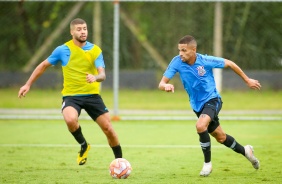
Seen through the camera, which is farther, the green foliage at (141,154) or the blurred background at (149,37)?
the blurred background at (149,37)

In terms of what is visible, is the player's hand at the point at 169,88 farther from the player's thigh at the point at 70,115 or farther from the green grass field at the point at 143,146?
the player's thigh at the point at 70,115

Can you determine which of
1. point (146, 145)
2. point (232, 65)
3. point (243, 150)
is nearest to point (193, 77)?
point (232, 65)

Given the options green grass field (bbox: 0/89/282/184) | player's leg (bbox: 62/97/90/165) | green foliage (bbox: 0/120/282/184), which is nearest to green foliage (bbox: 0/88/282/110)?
green grass field (bbox: 0/89/282/184)

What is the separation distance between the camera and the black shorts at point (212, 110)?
29.3 feet

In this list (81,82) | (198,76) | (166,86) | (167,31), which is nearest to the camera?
(166,86)

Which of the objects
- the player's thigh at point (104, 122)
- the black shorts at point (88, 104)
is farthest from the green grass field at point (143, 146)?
the black shorts at point (88, 104)

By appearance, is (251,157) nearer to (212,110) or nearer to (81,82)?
(212,110)

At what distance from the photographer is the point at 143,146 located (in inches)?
494

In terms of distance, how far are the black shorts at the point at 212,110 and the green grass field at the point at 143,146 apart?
0.63 m

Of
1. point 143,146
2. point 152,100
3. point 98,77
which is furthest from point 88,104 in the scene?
point 152,100

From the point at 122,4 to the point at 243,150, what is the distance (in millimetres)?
13098

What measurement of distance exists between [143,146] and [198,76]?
373 centimetres

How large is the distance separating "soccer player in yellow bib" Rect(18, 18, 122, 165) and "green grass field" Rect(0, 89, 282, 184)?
Answer: 23.0 inches

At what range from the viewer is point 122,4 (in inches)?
852
